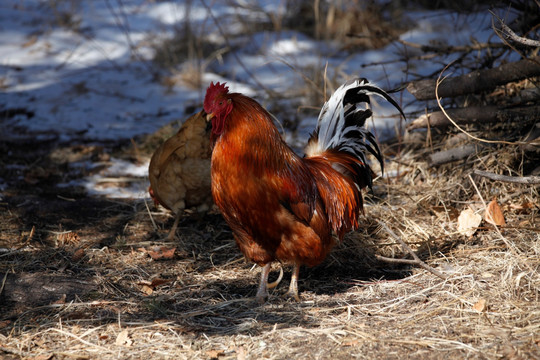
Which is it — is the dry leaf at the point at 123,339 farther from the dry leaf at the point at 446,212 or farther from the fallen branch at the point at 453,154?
the fallen branch at the point at 453,154

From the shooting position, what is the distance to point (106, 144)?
6.92m

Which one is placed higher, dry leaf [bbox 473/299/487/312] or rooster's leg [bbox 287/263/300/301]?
dry leaf [bbox 473/299/487/312]

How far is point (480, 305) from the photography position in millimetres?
3205

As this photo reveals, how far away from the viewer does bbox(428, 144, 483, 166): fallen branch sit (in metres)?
4.89

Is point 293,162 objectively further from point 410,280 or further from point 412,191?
point 412,191

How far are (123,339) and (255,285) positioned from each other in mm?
1278

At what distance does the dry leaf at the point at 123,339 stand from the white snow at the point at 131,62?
2.96m

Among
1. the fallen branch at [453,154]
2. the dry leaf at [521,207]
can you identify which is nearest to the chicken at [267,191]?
the fallen branch at [453,154]

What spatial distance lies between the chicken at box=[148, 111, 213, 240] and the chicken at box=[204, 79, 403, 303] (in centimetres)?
99

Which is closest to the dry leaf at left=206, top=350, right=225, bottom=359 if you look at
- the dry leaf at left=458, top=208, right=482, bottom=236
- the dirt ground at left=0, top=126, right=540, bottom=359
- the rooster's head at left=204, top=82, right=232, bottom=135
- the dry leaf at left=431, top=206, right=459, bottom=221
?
the dirt ground at left=0, top=126, right=540, bottom=359

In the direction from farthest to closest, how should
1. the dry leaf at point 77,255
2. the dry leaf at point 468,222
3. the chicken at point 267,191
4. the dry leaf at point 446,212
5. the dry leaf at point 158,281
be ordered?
1. the dry leaf at point 446,212
2. the dry leaf at point 468,222
3. the dry leaf at point 77,255
4. the dry leaf at point 158,281
5. the chicken at point 267,191

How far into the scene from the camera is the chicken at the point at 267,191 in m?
3.48

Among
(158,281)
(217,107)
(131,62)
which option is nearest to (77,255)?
(158,281)

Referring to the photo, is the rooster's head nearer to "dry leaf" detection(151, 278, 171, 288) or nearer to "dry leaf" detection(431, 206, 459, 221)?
"dry leaf" detection(151, 278, 171, 288)
